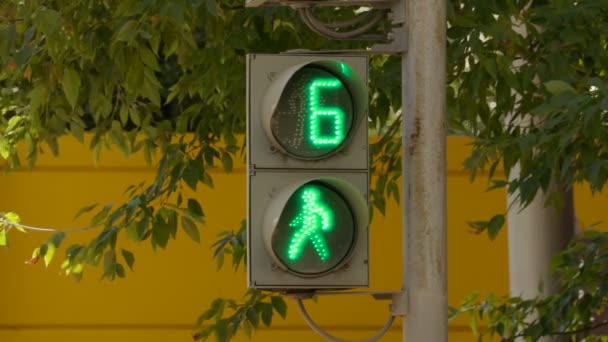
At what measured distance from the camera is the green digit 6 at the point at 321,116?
451cm

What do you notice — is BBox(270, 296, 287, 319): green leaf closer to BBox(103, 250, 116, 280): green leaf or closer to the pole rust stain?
BBox(103, 250, 116, 280): green leaf

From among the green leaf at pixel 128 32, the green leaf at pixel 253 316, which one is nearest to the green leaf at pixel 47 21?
the green leaf at pixel 128 32

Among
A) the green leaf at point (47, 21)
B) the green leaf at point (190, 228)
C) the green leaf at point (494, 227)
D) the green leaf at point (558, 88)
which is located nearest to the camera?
the green leaf at point (558, 88)

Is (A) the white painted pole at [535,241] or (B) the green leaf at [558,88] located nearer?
(B) the green leaf at [558,88]

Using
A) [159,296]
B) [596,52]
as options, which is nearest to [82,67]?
[596,52]

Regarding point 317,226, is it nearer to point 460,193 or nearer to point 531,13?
point 531,13

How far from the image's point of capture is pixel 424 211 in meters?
4.53

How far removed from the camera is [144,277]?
10664 millimetres

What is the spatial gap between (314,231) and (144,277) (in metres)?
6.34

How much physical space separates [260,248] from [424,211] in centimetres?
50

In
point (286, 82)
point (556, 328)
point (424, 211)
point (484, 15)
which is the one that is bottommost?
point (556, 328)

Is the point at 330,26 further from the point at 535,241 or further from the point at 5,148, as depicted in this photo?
the point at 535,241

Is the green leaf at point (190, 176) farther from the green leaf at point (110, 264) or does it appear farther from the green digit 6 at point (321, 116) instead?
the green digit 6 at point (321, 116)

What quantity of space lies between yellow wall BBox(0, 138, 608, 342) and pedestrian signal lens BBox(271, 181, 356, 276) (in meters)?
6.14
